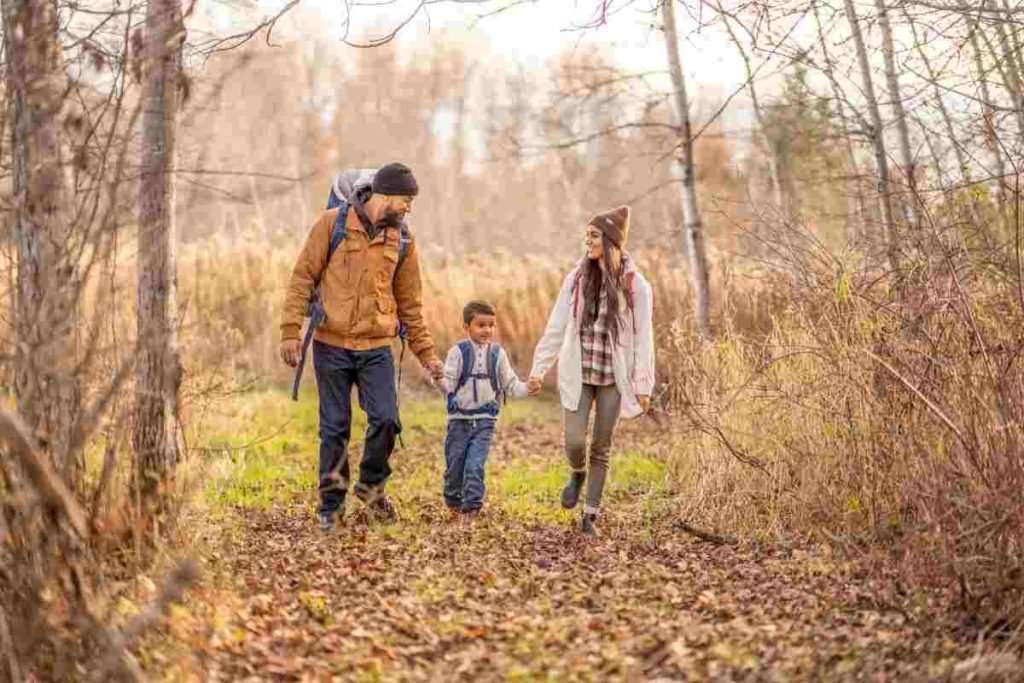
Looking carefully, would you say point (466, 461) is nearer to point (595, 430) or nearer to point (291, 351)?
point (595, 430)

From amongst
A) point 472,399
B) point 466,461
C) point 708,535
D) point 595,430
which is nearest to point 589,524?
point 595,430

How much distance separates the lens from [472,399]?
7.78m

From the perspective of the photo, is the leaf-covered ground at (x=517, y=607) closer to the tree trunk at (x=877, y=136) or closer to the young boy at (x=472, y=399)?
the young boy at (x=472, y=399)

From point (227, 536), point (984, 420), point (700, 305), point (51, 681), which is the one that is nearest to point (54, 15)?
point (51, 681)

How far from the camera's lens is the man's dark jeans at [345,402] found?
7.05 meters

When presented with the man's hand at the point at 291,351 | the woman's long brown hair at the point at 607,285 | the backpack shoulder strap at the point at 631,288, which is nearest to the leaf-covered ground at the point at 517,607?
the man's hand at the point at 291,351

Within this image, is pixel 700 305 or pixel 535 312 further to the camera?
pixel 535 312

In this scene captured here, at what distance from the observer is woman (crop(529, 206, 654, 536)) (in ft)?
23.5

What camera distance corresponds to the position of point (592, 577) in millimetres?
6129

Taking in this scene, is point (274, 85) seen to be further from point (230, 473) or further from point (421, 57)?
point (230, 473)

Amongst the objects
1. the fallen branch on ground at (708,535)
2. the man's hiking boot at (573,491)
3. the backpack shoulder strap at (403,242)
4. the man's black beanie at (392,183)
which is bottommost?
the fallen branch on ground at (708,535)

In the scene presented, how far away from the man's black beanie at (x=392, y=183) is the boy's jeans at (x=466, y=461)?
155cm

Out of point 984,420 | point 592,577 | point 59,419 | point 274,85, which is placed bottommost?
point 592,577

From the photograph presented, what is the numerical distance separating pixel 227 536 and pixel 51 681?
6.08 feet
